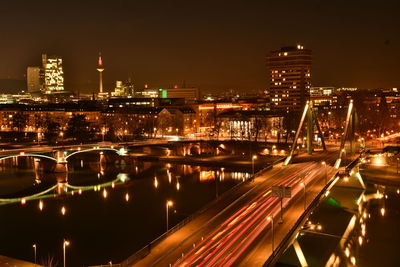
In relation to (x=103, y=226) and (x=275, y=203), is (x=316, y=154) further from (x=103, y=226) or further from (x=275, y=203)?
(x=103, y=226)

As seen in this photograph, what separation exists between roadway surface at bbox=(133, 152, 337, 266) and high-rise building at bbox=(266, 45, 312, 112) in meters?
74.9

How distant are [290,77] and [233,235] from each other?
87176 millimetres

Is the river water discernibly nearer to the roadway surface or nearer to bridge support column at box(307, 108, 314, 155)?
the roadway surface

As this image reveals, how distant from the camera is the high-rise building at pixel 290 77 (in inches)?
3932

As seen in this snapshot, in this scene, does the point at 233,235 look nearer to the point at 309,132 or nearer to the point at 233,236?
the point at 233,236

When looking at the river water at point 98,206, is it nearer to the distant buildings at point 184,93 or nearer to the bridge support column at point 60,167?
the bridge support column at point 60,167

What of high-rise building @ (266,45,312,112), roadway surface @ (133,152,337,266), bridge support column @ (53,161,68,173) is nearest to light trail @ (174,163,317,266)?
roadway surface @ (133,152,337,266)

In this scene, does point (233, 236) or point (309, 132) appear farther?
point (309, 132)

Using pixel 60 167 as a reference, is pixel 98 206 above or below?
below

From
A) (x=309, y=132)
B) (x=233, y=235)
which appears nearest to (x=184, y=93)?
(x=309, y=132)

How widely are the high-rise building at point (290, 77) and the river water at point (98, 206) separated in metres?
56.0

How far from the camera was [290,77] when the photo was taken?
101312 mm

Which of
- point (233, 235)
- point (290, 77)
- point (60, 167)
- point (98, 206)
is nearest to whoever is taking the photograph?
point (233, 235)

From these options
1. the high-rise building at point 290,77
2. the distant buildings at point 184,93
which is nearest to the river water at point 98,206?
the high-rise building at point 290,77
